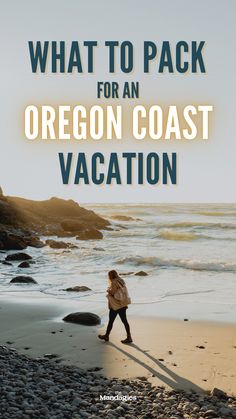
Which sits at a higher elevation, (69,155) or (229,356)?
(69,155)

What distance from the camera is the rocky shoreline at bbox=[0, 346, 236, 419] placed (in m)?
6.80

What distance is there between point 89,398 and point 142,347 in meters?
3.37

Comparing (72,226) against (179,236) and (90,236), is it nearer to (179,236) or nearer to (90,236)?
(90,236)

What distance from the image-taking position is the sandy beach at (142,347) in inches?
349

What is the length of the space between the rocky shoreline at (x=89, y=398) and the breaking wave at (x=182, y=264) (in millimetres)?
16585

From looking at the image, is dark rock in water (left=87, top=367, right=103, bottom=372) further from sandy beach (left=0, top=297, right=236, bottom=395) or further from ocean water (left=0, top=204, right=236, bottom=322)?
ocean water (left=0, top=204, right=236, bottom=322)

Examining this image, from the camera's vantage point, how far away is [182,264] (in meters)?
26.0

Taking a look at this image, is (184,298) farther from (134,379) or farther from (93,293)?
(134,379)

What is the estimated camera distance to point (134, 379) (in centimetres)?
862

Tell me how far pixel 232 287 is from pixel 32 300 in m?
7.72

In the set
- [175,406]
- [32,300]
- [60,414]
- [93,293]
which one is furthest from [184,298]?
[60,414]

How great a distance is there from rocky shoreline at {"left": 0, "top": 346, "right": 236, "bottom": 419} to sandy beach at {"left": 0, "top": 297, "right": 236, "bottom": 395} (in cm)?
42

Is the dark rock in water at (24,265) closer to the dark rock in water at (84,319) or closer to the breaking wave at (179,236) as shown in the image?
the dark rock in water at (84,319)

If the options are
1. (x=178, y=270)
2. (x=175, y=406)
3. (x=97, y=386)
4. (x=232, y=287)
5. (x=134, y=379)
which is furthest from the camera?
(x=178, y=270)
